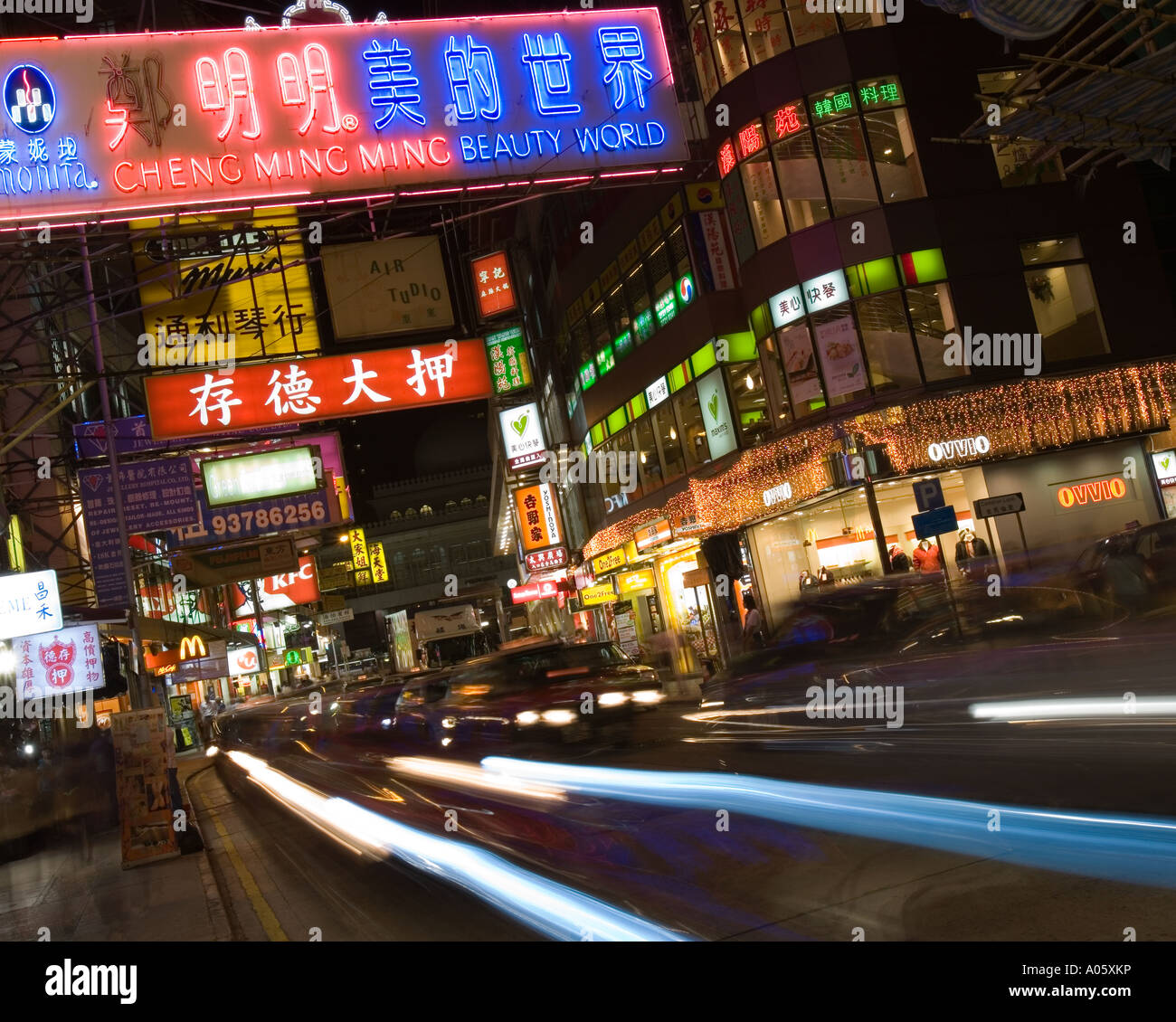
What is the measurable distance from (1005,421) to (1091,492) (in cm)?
275

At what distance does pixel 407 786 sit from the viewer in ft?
51.7

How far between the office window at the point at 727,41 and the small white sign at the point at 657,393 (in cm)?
858

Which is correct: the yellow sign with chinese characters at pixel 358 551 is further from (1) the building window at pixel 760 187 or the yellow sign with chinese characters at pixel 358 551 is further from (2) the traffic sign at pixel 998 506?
(2) the traffic sign at pixel 998 506

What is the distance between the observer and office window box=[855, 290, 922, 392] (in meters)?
22.5

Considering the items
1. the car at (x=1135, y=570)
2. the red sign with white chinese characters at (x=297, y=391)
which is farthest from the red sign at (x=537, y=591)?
the car at (x=1135, y=570)

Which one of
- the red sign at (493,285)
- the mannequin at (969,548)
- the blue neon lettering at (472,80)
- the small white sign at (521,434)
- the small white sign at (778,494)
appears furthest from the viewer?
the small white sign at (521,434)

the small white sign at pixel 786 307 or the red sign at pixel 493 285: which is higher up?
the red sign at pixel 493 285

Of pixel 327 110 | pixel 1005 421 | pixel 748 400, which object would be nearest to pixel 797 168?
pixel 748 400

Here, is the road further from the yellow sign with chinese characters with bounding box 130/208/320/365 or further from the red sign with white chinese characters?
Answer: the yellow sign with chinese characters with bounding box 130/208/320/365

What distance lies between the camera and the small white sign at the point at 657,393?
99.3 feet

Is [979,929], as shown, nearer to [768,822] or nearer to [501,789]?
[768,822]

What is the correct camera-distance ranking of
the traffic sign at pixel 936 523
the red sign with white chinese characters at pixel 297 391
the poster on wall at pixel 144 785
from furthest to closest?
the traffic sign at pixel 936 523, the red sign with white chinese characters at pixel 297 391, the poster on wall at pixel 144 785

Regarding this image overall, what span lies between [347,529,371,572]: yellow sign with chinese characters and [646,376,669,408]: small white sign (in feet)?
80.8

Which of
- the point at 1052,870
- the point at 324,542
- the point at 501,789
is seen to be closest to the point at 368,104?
the point at 501,789
